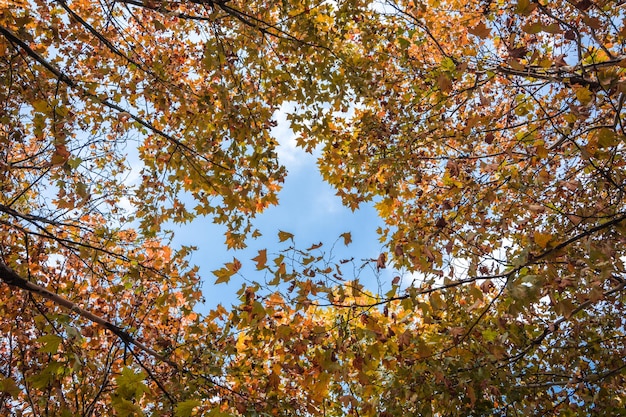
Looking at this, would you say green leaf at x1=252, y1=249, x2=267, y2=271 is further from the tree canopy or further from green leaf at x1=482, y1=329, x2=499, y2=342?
green leaf at x1=482, y1=329, x2=499, y2=342

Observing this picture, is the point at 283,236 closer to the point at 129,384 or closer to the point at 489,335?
the point at 129,384

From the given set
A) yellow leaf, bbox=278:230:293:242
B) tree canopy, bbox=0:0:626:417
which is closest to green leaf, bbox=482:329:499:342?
tree canopy, bbox=0:0:626:417

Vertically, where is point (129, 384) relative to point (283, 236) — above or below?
below

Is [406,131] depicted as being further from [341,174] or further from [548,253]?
[548,253]

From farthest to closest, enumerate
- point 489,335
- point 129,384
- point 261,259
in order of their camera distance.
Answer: point 489,335 → point 261,259 → point 129,384

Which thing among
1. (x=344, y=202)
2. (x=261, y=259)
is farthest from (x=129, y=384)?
(x=344, y=202)

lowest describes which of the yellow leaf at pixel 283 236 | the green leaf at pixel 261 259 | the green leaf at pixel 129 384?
the green leaf at pixel 129 384

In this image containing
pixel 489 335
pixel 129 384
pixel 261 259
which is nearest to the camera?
pixel 129 384

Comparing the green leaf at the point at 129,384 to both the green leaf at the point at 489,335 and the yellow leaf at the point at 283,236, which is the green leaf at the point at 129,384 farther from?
the green leaf at the point at 489,335

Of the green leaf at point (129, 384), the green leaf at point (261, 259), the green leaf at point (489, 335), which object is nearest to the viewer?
the green leaf at point (129, 384)

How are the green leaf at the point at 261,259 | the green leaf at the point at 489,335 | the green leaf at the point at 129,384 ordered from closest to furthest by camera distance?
the green leaf at the point at 129,384
the green leaf at the point at 261,259
the green leaf at the point at 489,335

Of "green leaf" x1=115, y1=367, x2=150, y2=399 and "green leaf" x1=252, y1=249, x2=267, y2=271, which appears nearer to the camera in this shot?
"green leaf" x1=115, y1=367, x2=150, y2=399

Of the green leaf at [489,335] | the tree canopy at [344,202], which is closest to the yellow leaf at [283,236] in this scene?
the tree canopy at [344,202]

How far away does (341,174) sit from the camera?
6.39 meters
